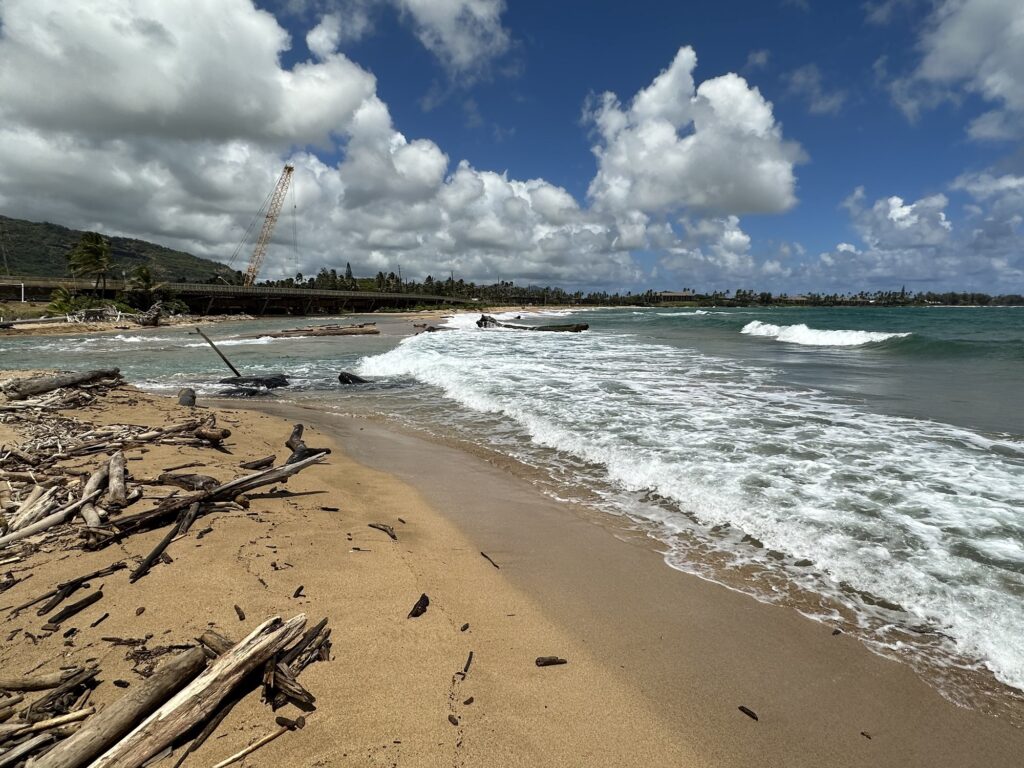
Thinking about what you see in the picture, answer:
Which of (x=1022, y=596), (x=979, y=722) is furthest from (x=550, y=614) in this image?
(x=1022, y=596)

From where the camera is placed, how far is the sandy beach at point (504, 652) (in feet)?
8.36

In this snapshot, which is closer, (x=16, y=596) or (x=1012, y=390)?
(x=16, y=596)

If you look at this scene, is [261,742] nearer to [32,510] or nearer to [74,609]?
[74,609]

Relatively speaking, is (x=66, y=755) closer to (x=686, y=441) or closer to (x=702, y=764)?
(x=702, y=764)

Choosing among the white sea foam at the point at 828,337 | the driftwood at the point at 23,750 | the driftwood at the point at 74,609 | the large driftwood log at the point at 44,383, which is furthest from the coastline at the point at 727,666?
the white sea foam at the point at 828,337

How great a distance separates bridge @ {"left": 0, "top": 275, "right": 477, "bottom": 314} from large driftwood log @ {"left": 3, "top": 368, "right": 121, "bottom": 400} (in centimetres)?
6458

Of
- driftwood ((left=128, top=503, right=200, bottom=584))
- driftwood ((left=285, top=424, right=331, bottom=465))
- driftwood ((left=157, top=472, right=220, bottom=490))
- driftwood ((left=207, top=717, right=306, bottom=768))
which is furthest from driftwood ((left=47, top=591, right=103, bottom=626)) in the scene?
driftwood ((left=285, top=424, right=331, bottom=465))

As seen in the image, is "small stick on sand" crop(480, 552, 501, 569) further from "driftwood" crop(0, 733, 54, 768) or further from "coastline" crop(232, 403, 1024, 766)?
"driftwood" crop(0, 733, 54, 768)

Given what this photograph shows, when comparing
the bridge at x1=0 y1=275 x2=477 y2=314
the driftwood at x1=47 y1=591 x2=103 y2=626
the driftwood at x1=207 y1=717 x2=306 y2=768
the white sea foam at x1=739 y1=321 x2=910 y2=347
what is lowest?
the driftwood at x1=207 y1=717 x2=306 y2=768

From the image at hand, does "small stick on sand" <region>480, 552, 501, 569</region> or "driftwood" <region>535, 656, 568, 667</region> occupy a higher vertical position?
"driftwood" <region>535, 656, 568, 667</region>

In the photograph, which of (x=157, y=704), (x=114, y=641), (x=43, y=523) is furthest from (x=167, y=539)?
(x=157, y=704)

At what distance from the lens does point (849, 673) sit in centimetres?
315

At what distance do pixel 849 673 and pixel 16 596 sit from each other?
556cm

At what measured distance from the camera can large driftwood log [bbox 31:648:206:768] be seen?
2041 mm
